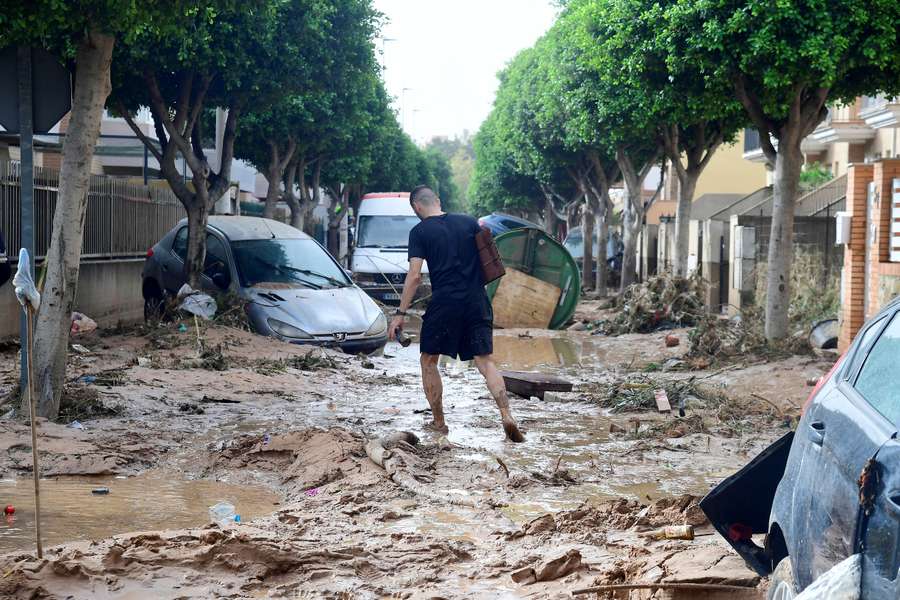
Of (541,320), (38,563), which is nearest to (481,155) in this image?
(541,320)

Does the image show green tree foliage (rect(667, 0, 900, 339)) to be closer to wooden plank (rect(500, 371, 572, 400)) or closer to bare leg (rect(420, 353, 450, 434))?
wooden plank (rect(500, 371, 572, 400))

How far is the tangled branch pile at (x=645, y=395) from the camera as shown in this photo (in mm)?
10547

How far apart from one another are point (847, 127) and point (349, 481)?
28.2 meters

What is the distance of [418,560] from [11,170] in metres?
10.2

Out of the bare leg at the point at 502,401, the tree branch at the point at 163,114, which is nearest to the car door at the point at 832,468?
the bare leg at the point at 502,401

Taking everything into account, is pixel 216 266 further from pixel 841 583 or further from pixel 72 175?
pixel 841 583

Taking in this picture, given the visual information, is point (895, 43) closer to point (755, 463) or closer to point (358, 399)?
point (358, 399)

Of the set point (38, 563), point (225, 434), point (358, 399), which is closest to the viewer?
point (38, 563)

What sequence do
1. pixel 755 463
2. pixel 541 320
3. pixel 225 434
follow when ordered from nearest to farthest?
pixel 755 463 → pixel 225 434 → pixel 541 320

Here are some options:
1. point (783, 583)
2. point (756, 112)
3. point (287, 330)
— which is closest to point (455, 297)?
point (783, 583)

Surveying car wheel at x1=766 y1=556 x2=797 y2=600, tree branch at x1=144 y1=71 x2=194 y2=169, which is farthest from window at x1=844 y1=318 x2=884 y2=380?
tree branch at x1=144 y1=71 x2=194 y2=169

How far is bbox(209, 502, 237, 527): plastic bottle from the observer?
19.4 ft

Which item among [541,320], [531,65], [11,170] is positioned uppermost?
[531,65]

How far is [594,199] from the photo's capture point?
37.4 m
